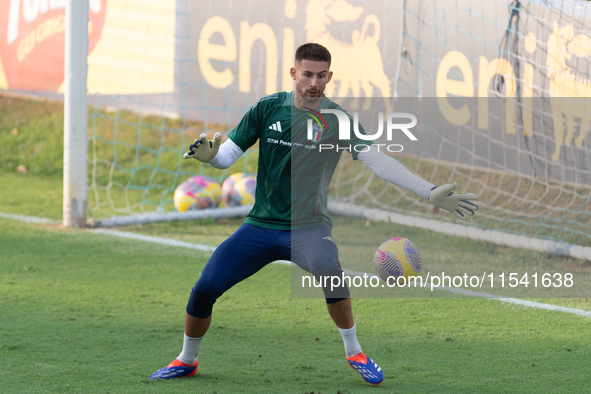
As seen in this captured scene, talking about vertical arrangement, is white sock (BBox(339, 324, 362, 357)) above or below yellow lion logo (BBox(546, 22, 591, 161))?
below

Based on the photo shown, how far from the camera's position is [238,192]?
8.71 m

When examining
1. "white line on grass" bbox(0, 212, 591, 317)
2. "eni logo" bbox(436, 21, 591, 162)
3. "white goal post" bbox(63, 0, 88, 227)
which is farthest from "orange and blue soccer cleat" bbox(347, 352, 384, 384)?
"white goal post" bbox(63, 0, 88, 227)

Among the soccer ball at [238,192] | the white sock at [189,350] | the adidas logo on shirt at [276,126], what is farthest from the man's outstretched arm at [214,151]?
the soccer ball at [238,192]

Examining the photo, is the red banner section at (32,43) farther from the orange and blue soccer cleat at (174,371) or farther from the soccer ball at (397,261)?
the orange and blue soccer cleat at (174,371)

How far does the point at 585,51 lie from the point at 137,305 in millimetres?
4610

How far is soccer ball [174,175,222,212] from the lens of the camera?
852cm

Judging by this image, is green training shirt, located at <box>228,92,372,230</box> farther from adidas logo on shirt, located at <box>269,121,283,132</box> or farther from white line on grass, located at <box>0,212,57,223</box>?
white line on grass, located at <box>0,212,57,223</box>

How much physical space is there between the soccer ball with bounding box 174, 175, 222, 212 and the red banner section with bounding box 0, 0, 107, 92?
174 inches

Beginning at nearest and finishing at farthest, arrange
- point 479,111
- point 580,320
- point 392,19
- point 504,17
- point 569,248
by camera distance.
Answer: point 580,320 → point 569,248 → point 504,17 → point 479,111 → point 392,19

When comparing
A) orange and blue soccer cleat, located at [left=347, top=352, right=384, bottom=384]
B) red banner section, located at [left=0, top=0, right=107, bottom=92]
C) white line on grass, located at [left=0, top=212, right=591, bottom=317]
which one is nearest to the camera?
orange and blue soccer cleat, located at [left=347, top=352, right=384, bottom=384]

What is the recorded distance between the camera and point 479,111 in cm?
818

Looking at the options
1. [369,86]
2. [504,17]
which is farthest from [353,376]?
[369,86]

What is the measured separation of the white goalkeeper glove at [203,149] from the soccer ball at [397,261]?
1.46 meters

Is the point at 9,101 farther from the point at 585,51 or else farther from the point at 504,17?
the point at 585,51
